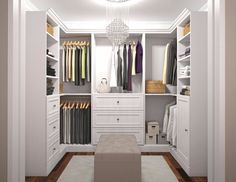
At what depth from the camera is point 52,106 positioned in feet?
11.1

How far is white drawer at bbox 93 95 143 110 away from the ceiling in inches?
61.1

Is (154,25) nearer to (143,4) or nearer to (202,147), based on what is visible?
(143,4)

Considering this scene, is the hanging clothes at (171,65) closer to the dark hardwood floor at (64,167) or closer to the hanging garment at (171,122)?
the hanging garment at (171,122)

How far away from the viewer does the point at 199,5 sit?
3689mm

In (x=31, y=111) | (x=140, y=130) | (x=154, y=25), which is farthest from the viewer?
(x=154, y=25)

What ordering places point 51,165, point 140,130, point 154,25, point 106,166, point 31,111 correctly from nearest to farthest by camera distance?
1. point 106,166
2. point 31,111
3. point 51,165
4. point 140,130
5. point 154,25

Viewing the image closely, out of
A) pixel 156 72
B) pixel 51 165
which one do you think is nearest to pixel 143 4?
pixel 156 72

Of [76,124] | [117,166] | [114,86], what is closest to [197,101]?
[117,166]

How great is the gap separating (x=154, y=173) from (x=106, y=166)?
100 cm
